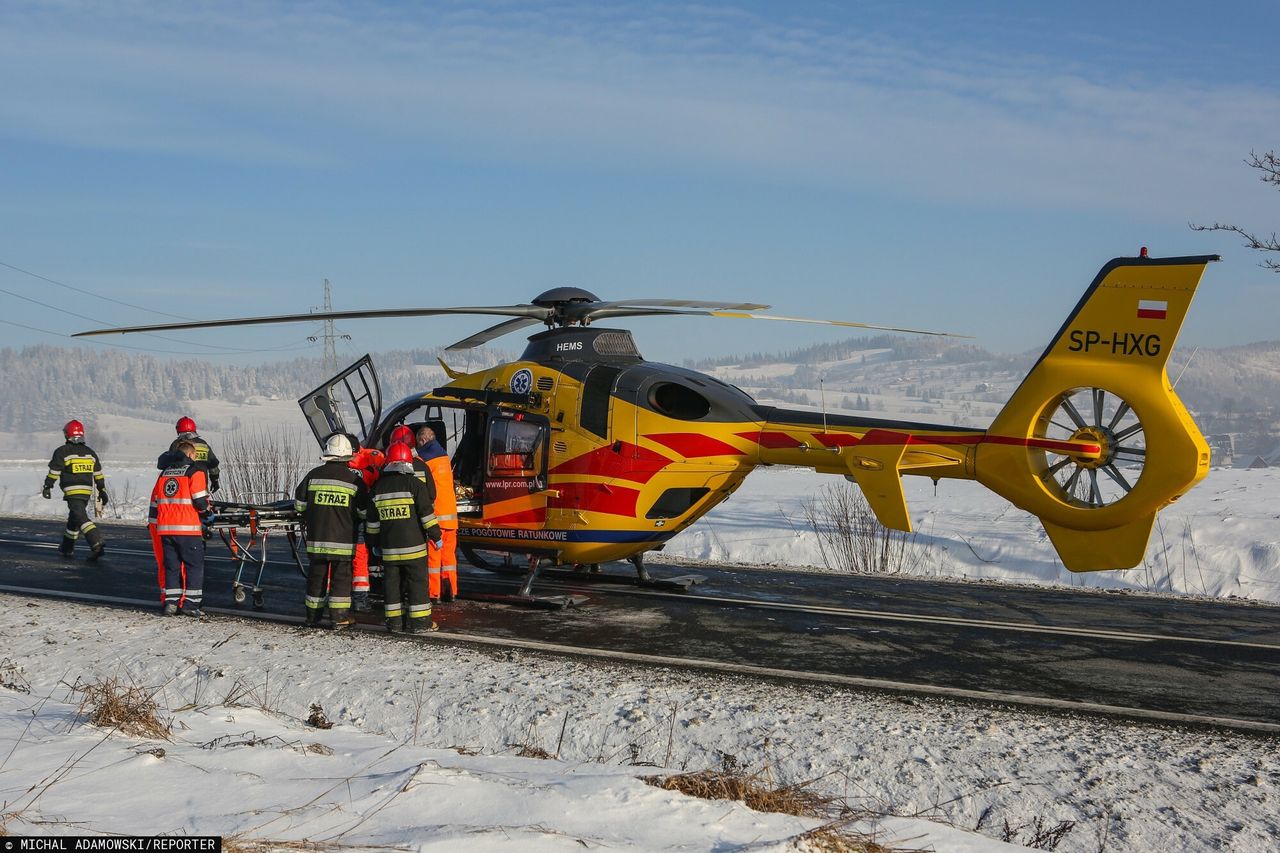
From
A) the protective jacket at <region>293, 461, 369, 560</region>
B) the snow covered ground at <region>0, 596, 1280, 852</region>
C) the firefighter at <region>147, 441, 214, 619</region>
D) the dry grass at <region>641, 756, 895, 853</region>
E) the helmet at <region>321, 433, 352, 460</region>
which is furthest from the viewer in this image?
the firefighter at <region>147, 441, 214, 619</region>

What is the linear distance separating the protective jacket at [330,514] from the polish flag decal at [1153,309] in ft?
26.9

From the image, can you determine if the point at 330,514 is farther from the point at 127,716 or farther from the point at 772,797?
the point at 772,797

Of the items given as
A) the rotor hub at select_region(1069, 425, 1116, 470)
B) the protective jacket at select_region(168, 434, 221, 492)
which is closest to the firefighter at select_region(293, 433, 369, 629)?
the protective jacket at select_region(168, 434, 221, 492)

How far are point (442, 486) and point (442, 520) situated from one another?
1.35ft

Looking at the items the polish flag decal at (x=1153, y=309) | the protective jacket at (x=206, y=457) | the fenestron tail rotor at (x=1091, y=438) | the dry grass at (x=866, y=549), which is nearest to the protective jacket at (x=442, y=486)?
the protective jacket at (x=206, y=457)

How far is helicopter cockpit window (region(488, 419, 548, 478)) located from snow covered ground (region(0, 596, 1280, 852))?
3.15 metres

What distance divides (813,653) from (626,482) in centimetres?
322

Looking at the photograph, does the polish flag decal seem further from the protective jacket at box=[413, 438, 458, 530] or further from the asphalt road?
the protective jacket at box=[413, 438, 458, 530]

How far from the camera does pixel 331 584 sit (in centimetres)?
1098

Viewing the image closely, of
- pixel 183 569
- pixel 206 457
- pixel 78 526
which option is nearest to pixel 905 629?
pixel 183 569

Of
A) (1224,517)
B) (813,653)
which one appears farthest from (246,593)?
(1224,517)

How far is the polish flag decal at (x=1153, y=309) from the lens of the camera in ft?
30.3

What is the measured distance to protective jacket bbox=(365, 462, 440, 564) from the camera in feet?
35.3

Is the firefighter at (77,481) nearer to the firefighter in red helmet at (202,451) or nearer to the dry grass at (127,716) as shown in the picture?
the firefighter in red helmet at (202,451)
